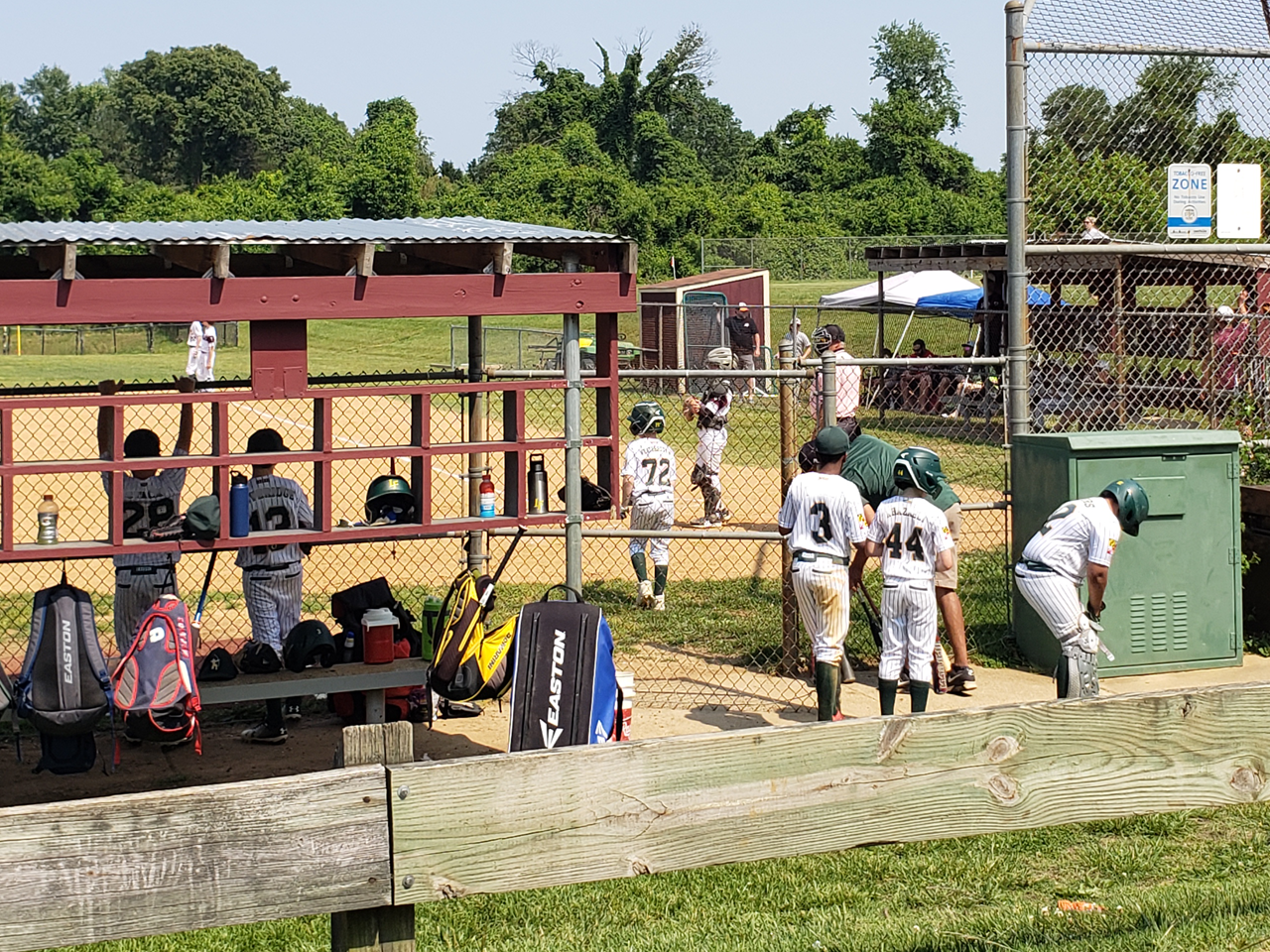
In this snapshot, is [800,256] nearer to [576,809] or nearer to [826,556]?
[826,556]

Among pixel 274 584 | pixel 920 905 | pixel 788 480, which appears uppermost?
pixel 788 480

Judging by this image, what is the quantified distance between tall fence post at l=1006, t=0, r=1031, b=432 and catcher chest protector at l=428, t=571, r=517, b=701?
4120 mm

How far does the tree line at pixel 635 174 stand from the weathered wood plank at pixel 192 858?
139 feet

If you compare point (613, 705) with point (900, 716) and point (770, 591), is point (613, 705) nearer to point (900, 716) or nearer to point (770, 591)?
point (900, 716)

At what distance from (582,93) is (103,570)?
5530cm

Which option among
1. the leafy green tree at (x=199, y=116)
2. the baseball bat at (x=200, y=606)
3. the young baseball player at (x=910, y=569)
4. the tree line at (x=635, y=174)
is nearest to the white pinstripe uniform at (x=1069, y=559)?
the young baseball player at (x=910, y=569)

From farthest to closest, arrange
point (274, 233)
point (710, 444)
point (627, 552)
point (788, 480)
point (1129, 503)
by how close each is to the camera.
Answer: point (710, 444), point (627, 552), point (788, 480), point (1129, 503), point (274, 233)

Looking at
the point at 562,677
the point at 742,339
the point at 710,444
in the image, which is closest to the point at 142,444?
the point at 562,677

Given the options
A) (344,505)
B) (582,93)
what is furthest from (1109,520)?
(582,93)

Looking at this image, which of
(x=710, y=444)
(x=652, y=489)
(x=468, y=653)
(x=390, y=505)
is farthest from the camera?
(x=710, y=444)

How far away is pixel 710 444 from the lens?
14.6 metres

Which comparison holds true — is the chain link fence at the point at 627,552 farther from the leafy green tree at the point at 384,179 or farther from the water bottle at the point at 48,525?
the leafy green tree at the point at 384,179

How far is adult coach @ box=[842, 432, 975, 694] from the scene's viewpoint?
9.15 meters

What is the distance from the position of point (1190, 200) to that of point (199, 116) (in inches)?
3544
